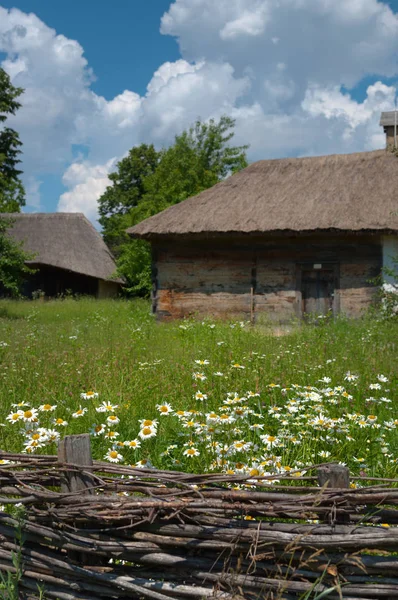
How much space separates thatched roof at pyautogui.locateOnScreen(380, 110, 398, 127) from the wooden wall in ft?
17.9

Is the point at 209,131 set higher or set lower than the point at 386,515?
higher

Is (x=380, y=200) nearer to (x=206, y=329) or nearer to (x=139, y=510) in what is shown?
(x=206, y=329)

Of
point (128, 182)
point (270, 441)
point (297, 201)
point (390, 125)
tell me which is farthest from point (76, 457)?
point (128, 182)

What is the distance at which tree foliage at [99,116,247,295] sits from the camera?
2356 cm

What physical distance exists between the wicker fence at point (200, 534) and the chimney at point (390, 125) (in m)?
15.1

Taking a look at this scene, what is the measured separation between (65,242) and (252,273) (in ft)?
49.0

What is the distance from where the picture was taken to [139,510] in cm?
180

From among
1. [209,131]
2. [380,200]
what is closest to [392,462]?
[380,200]

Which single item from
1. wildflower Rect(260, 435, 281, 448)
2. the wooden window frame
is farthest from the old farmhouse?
wildflower Rect(260, 435, 281, 448)

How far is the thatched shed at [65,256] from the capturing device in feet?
78.8

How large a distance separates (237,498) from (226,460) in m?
0.90

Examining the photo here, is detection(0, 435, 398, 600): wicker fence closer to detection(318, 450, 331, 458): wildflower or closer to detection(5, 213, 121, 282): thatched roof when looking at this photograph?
detection(318, 450, 331, 458): wildflower

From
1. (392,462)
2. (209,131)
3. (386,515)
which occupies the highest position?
(209,131)

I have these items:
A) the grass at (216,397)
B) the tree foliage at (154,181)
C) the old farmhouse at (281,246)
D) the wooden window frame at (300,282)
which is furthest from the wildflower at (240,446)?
the tree foliage at (154,181)
